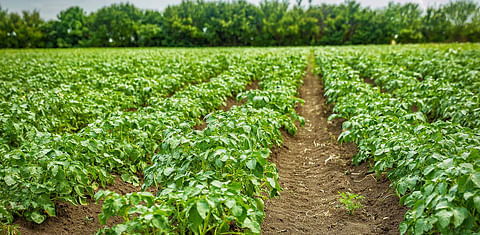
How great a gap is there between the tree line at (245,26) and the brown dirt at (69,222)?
48460 millimetres

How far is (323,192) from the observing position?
473 cm

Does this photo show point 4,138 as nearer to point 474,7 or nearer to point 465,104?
point 465,104

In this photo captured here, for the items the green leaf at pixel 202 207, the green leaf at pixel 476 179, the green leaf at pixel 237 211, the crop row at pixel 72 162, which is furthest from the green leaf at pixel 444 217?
the crop row at pixel 72 162

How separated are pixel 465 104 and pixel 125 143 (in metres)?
5.57

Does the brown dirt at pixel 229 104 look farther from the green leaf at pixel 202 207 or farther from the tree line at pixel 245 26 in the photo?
the tree line at pixel 245 26

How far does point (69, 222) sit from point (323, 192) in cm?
325

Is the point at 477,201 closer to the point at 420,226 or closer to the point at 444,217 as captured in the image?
the point at 444,217

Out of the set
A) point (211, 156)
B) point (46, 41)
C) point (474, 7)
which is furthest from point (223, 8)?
point (211, 156)

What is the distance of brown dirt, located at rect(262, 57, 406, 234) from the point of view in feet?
12.2

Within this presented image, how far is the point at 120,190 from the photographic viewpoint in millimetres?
4754

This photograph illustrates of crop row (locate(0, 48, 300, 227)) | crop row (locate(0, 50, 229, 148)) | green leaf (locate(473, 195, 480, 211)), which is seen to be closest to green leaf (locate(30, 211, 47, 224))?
crop row (locate(0, 48, 300, 227))

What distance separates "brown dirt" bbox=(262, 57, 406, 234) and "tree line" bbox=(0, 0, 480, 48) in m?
45.4

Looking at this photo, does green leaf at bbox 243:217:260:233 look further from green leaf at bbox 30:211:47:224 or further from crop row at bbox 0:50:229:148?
crop row at bbox 0:50:229:148

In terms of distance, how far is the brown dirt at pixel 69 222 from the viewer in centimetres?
362
